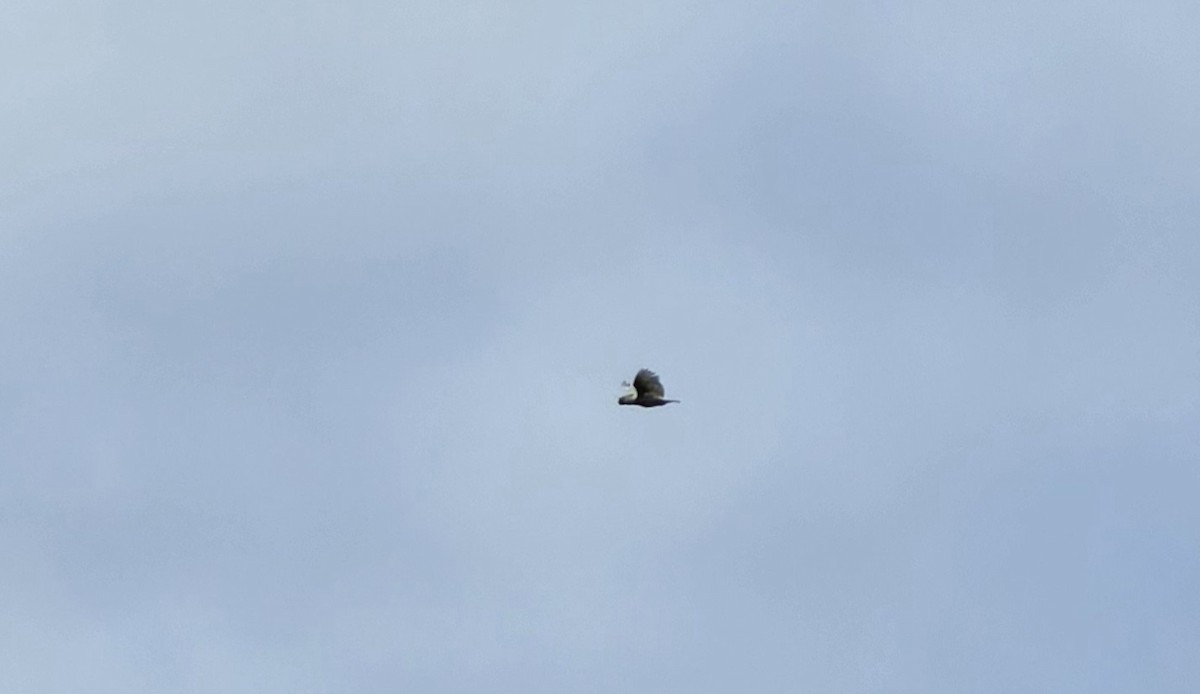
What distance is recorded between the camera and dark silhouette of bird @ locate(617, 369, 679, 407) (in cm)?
7725

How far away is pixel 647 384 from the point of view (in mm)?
77750

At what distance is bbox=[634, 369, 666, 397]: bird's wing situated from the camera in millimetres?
77562

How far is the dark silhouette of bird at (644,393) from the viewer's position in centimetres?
7725

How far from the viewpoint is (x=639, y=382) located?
3056 inches

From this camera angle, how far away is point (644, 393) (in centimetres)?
7756

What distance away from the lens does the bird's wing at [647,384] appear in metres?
77.6

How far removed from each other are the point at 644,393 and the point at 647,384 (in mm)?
530
